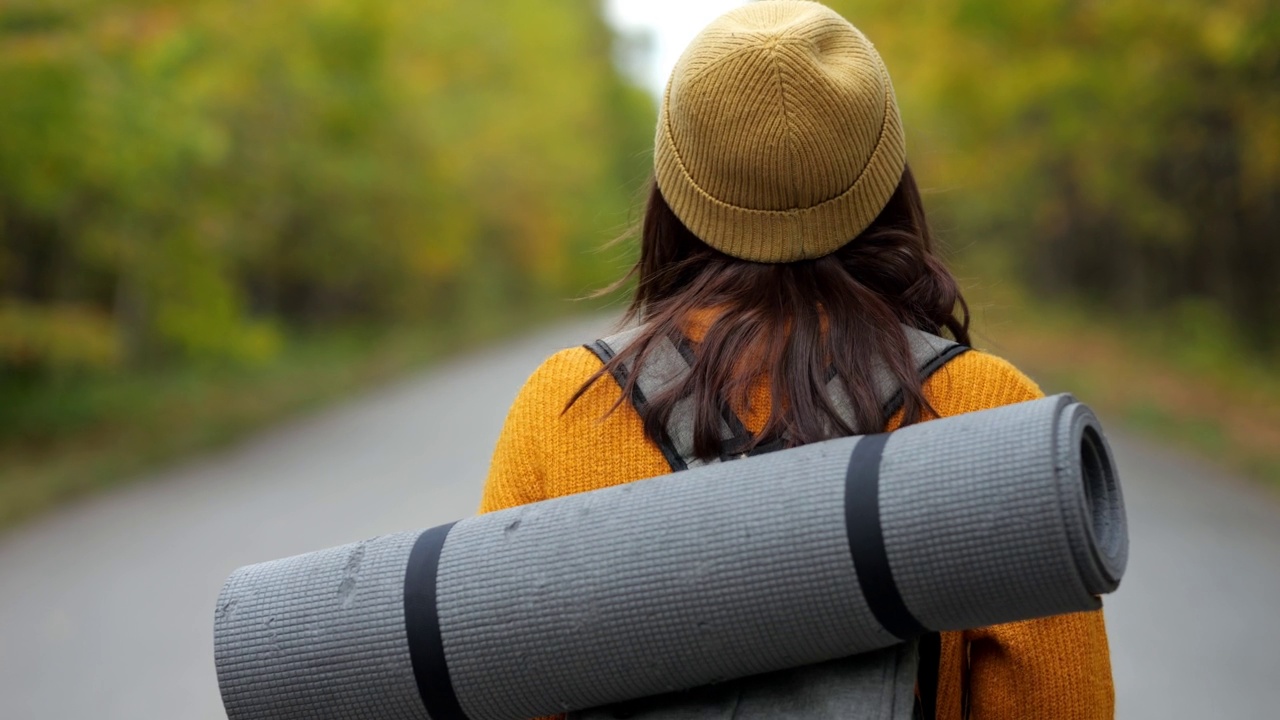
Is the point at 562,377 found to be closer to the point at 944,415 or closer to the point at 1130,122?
the point at 944,415

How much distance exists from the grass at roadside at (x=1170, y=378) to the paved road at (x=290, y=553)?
861mm

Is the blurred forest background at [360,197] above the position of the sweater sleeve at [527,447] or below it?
below

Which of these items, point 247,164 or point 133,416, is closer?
point 133,416

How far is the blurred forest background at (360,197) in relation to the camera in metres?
11.3

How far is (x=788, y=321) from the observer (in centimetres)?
152

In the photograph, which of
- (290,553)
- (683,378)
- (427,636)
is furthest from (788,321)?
(290,553)

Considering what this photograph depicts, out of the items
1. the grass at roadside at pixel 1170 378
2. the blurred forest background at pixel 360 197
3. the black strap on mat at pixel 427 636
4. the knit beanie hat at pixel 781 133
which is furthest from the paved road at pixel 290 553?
the black strap on mat at pixel 427 636

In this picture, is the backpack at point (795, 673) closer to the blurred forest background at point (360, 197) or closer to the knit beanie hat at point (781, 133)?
the knit beanie hat at point (781, 133)

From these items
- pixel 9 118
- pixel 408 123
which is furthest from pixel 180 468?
pixel 408 123

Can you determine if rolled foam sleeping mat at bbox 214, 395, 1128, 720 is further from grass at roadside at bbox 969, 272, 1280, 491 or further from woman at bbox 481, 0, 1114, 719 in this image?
grass at roadside at bbox 969, 272, 1280, 491

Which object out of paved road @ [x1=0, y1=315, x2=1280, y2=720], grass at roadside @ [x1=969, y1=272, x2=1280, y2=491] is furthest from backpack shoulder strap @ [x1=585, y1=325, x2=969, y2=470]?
grass at roadside @ [x1=969, y1=272, x2=1280, y2=491]

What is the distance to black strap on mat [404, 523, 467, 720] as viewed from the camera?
1385 mm

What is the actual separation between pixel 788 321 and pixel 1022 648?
43 centimetres

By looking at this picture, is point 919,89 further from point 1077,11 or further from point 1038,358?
point 1038,358
